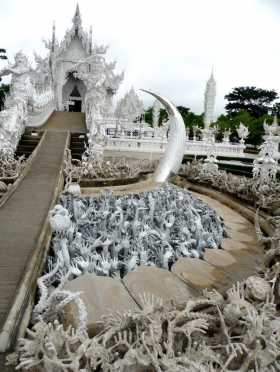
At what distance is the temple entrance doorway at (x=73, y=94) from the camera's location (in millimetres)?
32562

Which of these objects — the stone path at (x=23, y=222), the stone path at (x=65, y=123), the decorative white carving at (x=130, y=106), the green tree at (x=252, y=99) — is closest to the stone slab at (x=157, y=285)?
the stone path at (x=23, y=222)

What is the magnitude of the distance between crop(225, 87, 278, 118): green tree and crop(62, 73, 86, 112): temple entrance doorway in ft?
98.0

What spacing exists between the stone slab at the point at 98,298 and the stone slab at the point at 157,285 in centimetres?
12

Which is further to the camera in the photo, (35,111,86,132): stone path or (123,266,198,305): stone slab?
(35,111,86,132): stone path

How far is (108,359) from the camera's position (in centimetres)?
248

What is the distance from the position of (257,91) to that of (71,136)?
48891 mm

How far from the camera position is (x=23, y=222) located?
5699 mm

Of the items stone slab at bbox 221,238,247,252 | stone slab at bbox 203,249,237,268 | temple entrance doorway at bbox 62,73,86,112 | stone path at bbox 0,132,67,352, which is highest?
temple entrance doorway at bbox 62,73,86,112

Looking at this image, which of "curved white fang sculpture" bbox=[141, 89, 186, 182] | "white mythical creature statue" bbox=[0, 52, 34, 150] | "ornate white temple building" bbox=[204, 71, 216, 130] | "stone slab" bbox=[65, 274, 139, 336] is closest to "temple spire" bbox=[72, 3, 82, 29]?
"ornate white temple building" bbox=[204, 71, 216, 130]

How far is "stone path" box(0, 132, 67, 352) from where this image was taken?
3.84 meters

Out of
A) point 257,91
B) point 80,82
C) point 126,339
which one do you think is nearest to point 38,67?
point 80,82

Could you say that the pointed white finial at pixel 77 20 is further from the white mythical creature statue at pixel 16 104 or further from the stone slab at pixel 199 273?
the stone slab at pixel 199 273

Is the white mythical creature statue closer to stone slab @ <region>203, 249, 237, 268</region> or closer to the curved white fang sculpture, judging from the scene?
the curved white fang sculpture

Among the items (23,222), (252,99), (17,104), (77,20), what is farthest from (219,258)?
(252,99)
